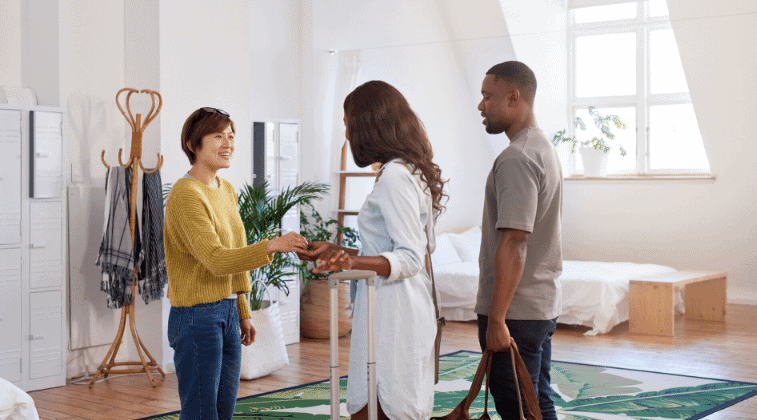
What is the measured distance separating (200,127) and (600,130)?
653 cm

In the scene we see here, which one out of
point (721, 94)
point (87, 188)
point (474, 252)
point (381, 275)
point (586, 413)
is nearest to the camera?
point (381, 275)

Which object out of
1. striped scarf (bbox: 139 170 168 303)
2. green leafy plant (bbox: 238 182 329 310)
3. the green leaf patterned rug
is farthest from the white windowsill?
striped scarf (bbox: 139 170 168 303)

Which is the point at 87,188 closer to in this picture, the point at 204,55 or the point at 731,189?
the point at 204,55

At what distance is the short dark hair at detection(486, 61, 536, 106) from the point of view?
7.80 ft

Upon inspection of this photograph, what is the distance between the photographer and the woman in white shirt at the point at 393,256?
1887 mm

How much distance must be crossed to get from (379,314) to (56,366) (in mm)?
3422

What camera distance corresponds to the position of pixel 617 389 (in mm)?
4695

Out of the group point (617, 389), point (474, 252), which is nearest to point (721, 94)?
point (474, 252)

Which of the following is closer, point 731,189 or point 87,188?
point 87,188

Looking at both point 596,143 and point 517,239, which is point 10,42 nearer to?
point 517,239

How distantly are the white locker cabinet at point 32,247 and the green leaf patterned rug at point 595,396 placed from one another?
1.04m

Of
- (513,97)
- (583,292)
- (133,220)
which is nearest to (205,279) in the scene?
(513,97)

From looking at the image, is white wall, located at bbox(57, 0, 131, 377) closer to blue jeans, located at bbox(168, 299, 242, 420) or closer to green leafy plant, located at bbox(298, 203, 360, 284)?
green leafy plant, located at bbox(298, 203, 360, 284)

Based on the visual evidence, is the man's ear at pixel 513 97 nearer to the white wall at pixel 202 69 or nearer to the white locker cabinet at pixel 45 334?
the white wall at pixel 202 69
